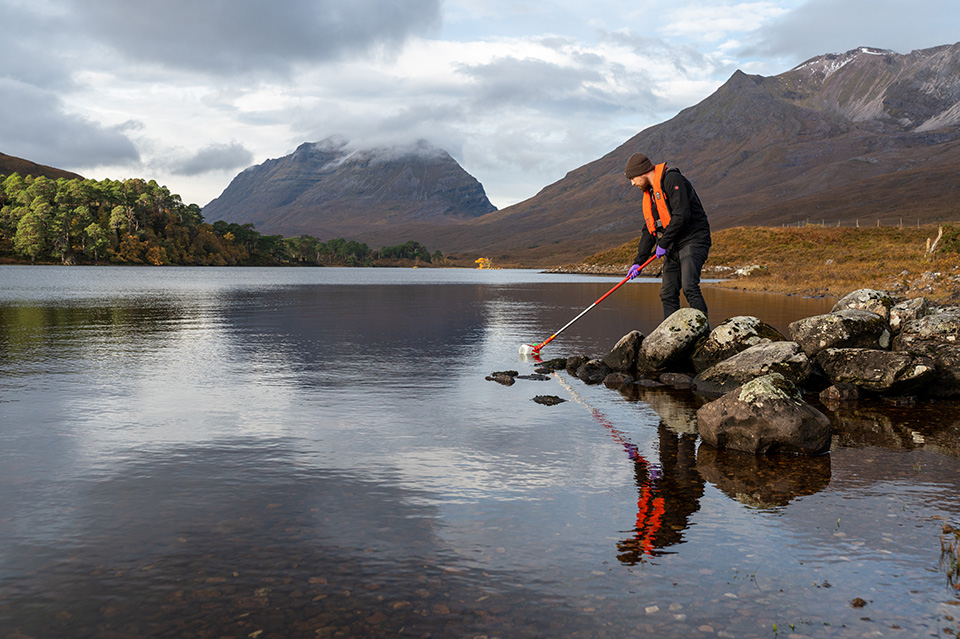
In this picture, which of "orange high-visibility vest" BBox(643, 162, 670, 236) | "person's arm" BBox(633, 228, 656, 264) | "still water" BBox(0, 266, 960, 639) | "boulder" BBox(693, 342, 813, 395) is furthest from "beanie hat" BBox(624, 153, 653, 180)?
"still water" BBox(0, 266, 960, 639)

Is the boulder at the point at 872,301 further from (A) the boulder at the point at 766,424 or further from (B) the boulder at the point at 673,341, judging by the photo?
(A) the boulder at the point at 766,424

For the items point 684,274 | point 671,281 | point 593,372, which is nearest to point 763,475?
point 593,372

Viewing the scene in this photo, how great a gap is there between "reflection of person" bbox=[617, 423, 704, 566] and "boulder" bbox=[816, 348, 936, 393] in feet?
18.0

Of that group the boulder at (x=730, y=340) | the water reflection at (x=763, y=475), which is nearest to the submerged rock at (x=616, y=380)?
the boulder at (x=730, y=340)

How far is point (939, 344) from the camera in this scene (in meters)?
14.5

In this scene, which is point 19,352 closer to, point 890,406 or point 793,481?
point 793,481

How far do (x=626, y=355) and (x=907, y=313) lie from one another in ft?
23.4

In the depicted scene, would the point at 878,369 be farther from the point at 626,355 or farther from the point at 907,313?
the point at 626,355

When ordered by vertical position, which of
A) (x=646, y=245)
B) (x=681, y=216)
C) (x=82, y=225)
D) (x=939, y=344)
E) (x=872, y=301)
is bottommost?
(x=939, y=344)

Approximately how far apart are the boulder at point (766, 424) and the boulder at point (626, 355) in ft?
21.0

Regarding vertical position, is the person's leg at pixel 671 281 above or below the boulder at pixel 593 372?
above

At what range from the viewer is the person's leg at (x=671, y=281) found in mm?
16156

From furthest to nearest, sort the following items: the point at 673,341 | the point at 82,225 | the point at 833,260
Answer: the point at 82,225
the point at 833,260
the point at 673,341

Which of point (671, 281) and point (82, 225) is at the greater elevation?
point (82, 225)
